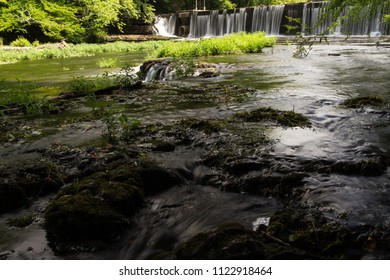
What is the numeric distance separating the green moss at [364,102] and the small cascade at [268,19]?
81.0 ft

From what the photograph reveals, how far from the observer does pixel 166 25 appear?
1478 inches

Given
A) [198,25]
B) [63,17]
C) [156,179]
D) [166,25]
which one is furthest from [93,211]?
[166,25]

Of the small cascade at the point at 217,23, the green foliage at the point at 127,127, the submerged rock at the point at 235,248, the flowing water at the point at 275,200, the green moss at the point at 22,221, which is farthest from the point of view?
the small cascade at the point at 217,23

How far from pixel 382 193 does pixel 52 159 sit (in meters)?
3.53

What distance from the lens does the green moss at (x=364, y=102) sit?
18.4 feet

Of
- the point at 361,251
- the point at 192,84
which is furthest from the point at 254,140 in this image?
the point at 192,84

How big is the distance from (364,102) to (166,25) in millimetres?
34940

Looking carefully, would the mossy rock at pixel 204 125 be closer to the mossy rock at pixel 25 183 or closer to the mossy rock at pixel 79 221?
the mossy rock at pixel 25 183

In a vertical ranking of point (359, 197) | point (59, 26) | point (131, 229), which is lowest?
point (131, 229)

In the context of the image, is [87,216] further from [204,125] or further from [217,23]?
[217,23]

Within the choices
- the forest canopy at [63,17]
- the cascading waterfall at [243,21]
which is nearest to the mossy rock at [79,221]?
the cascading waterfall at [243,21]

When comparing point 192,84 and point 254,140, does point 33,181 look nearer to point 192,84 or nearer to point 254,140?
point 254,140

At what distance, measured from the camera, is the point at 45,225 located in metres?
2.40

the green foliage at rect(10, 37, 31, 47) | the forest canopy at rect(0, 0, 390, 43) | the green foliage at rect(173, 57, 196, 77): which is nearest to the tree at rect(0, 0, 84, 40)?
the forest canopy at rect(0, 0, 390, 43)
